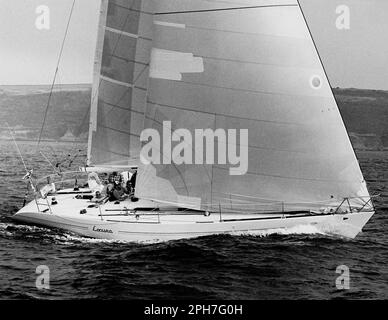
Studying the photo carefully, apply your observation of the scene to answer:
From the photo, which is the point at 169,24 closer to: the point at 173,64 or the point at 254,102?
the point at 173,64

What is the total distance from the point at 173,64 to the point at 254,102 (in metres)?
2.94

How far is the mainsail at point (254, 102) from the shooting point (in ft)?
56.9

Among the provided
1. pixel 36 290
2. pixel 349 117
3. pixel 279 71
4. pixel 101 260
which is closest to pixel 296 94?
pixel 279 71

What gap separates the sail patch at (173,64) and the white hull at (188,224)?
4633 millimetres

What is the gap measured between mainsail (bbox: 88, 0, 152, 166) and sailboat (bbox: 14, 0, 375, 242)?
13.5ft

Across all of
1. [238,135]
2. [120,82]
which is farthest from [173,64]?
[120,82]

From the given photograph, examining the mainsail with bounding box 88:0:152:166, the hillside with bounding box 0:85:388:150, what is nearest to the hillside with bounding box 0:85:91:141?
the hillside with bounding box 0:85:388:150

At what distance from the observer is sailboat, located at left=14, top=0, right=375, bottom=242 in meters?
17.4

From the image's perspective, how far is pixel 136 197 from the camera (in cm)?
1942

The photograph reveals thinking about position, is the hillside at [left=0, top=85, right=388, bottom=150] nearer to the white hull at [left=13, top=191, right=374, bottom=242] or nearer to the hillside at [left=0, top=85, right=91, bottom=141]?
the hillside at [left=0, top=85, right=91, bottom=141]

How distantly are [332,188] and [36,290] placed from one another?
9708 mm

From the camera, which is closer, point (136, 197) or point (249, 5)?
point (249, 5)

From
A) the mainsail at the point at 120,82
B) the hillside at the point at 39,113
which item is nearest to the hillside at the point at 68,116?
the hillside at the point at 39,113
